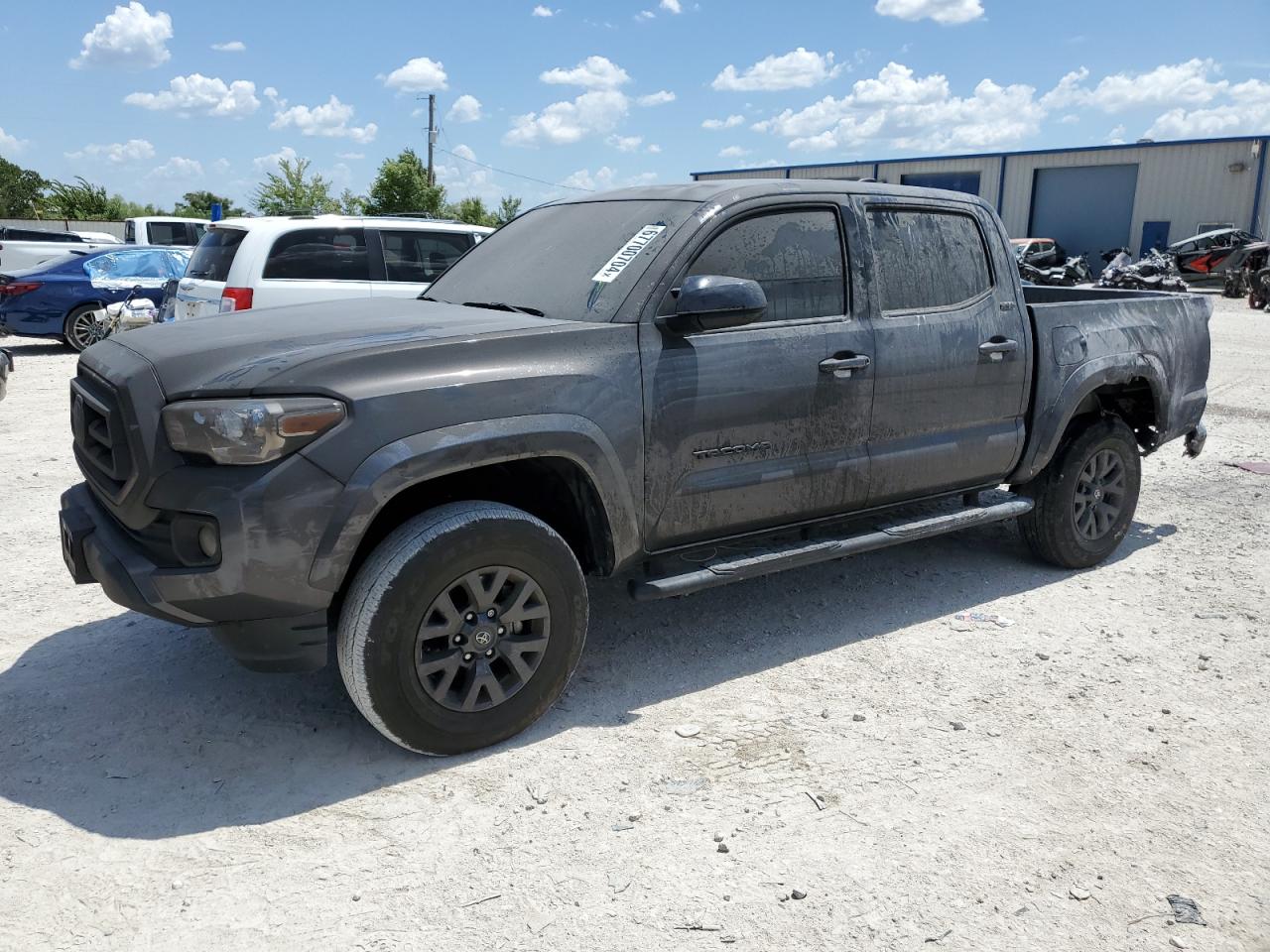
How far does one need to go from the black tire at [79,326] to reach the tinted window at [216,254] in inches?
199

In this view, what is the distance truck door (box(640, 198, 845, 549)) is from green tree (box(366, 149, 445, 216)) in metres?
42.5

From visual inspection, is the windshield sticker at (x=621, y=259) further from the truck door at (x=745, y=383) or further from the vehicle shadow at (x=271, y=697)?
the vehicle shadow at (x=271, y=697)

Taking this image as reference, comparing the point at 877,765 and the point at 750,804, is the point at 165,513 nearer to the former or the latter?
the point at 750,804

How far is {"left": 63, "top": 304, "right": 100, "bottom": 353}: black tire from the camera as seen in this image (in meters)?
13.7

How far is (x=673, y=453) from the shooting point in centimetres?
375

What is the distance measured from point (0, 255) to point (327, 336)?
16.9 meters

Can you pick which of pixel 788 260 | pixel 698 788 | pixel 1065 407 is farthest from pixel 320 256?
pixel 698 788

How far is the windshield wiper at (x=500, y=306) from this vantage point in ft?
13.0

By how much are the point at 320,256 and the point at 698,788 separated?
7.25 m

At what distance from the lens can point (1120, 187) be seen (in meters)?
36.4

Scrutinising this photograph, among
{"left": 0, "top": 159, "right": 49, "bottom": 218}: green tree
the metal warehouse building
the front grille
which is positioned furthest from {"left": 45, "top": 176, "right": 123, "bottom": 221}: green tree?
the front grille

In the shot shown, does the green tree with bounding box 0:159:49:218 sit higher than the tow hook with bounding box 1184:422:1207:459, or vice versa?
the green tree with bounding box 0:159:49:218

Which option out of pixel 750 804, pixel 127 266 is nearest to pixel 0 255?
pixel 127 266

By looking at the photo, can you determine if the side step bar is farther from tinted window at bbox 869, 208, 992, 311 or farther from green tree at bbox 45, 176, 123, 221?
green tree at bbox 45, 176, 123, 221
